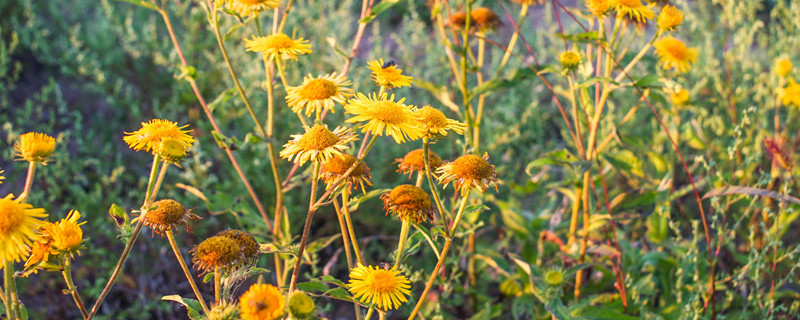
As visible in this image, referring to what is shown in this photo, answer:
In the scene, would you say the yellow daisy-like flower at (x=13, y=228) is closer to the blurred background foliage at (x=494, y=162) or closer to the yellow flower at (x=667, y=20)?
the blurred background foliage at (x=494, y=162)

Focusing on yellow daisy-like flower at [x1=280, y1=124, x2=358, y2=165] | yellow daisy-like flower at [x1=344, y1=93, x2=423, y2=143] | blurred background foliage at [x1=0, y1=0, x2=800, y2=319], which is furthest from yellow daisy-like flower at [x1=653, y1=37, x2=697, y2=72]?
yellow daisy-like flower at [x1=280, y1=124, x2=358, y2=165]

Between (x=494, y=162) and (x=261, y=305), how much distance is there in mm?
2108

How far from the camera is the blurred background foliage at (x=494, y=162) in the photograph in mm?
1988

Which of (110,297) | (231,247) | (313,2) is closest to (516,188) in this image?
(231,247)

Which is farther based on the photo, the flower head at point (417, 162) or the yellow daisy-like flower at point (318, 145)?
the flower head at point (417, 162)

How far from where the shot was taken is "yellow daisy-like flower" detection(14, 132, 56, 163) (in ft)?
3.46

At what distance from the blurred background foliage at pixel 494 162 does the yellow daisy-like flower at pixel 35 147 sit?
52cm

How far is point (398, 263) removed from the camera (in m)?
1.24

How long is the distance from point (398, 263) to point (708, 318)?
1.23m

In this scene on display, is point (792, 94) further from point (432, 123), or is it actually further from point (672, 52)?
point (432, 123)

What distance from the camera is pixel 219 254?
42.5 inches

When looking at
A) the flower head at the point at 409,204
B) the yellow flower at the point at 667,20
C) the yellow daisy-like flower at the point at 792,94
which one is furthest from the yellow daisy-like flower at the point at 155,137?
the yellow daisy-like flower at the point at 792,94

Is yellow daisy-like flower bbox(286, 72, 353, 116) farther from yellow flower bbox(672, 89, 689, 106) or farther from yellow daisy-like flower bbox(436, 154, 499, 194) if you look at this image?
yellow flower bbox(672, 89, 689, 106)

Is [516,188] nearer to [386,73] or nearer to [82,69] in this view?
[386,73]
